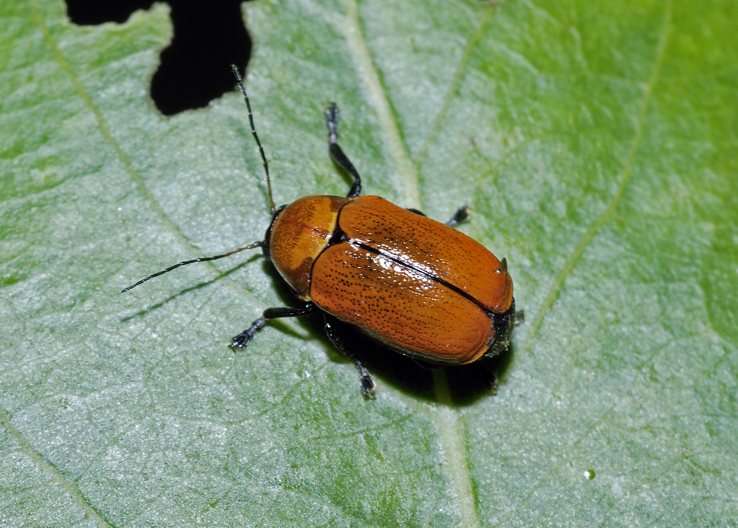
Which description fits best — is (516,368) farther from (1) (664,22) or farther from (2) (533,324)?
(1) (664,22)

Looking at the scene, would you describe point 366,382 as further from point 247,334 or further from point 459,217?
point 459,217

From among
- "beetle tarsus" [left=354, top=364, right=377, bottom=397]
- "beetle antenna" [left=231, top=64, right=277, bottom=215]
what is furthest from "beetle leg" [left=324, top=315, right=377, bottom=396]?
"beetle antenna" [left=231, top=64, right=277, bottom=215]

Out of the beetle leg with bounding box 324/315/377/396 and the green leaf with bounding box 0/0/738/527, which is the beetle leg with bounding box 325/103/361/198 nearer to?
the green leaf with bounding box 0/0/738/527

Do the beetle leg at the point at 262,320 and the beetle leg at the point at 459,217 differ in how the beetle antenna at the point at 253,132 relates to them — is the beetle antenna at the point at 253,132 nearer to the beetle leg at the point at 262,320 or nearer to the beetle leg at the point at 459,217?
the beetle leg at the point at 262,320

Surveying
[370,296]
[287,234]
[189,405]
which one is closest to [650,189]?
[370,296]

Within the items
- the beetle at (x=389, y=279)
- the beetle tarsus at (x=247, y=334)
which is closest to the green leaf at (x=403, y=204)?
the beetle tarsus at (x=247, y=334)

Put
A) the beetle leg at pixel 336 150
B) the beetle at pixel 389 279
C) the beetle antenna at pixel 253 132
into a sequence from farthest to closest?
the beetle leg at pixel 336 150
the beetle antenna at pixel 253 132
the beetle at pixel 389 279
